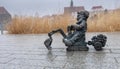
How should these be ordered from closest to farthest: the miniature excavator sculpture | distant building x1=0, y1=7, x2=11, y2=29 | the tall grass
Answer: the miniature excavator sculpture
the tall grass
distant building x1=0, y1=7, x2=11, y2=29

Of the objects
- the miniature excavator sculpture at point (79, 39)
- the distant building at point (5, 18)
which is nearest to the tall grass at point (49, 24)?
the distant building at point (5, 18)

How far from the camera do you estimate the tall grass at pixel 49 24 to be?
1128 cm

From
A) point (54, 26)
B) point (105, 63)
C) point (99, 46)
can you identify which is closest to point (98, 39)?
point (99, 46)

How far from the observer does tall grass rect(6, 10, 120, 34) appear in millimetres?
11281

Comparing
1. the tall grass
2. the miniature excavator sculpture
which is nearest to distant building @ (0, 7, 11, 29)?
the tall grass

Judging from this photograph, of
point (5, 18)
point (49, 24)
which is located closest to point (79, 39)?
point (49, 24)

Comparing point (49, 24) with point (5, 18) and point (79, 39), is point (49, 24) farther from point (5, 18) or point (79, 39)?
point (79, 39)

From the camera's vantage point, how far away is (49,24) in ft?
37.8

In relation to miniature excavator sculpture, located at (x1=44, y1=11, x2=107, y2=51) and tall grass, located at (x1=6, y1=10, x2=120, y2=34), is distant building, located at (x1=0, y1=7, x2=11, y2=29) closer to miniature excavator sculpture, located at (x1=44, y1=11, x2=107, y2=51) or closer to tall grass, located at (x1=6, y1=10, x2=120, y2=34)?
tall grass, located at (x1=6, y1=10, x2=120, y2=34)

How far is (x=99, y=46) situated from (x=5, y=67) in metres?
1.86

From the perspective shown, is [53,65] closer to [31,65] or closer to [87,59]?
[31,65]

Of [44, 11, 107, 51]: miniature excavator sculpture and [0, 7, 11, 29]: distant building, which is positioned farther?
[0, 7, 11, 29]: distant building

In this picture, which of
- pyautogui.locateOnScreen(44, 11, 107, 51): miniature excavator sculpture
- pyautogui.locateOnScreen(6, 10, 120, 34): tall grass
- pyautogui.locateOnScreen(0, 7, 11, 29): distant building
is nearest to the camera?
pyautogui.locateOnScreen(44, 11, 107, 51): miniature excavator sculpture

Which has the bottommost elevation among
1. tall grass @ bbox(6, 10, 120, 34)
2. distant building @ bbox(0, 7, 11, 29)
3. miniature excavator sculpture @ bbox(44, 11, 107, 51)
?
distant building @ bbox(0, 7, 11, 29)
